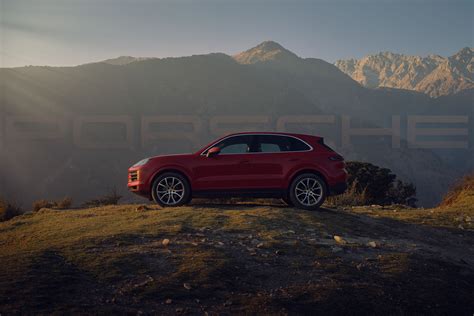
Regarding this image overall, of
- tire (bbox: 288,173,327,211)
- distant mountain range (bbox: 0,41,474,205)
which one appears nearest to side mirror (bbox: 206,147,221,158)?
tire (bbox: 288,173,327,211)

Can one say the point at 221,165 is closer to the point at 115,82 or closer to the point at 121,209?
the point at 121,209

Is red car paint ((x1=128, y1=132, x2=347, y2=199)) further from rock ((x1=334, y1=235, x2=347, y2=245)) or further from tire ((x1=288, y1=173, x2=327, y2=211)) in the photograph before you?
rock ((x1=334, y1=235, x2=347, y2=245))

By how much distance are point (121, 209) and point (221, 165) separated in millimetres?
2635

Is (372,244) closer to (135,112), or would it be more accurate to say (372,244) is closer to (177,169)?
(177,169)

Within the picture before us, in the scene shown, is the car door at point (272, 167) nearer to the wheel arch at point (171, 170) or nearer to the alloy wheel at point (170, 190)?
the wheel arch at point (171, 170)

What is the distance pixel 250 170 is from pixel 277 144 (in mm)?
834

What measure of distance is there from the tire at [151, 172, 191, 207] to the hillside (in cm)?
88

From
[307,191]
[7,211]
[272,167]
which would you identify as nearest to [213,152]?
[272,167]

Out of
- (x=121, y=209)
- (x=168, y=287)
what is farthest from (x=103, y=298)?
(x=121, y=209)

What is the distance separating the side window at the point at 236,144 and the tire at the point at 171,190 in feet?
3.44

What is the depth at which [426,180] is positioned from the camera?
103500mm

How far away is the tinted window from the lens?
378 inches

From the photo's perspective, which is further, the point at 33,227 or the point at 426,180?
the point at 426,180

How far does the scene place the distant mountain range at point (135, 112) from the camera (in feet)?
245
